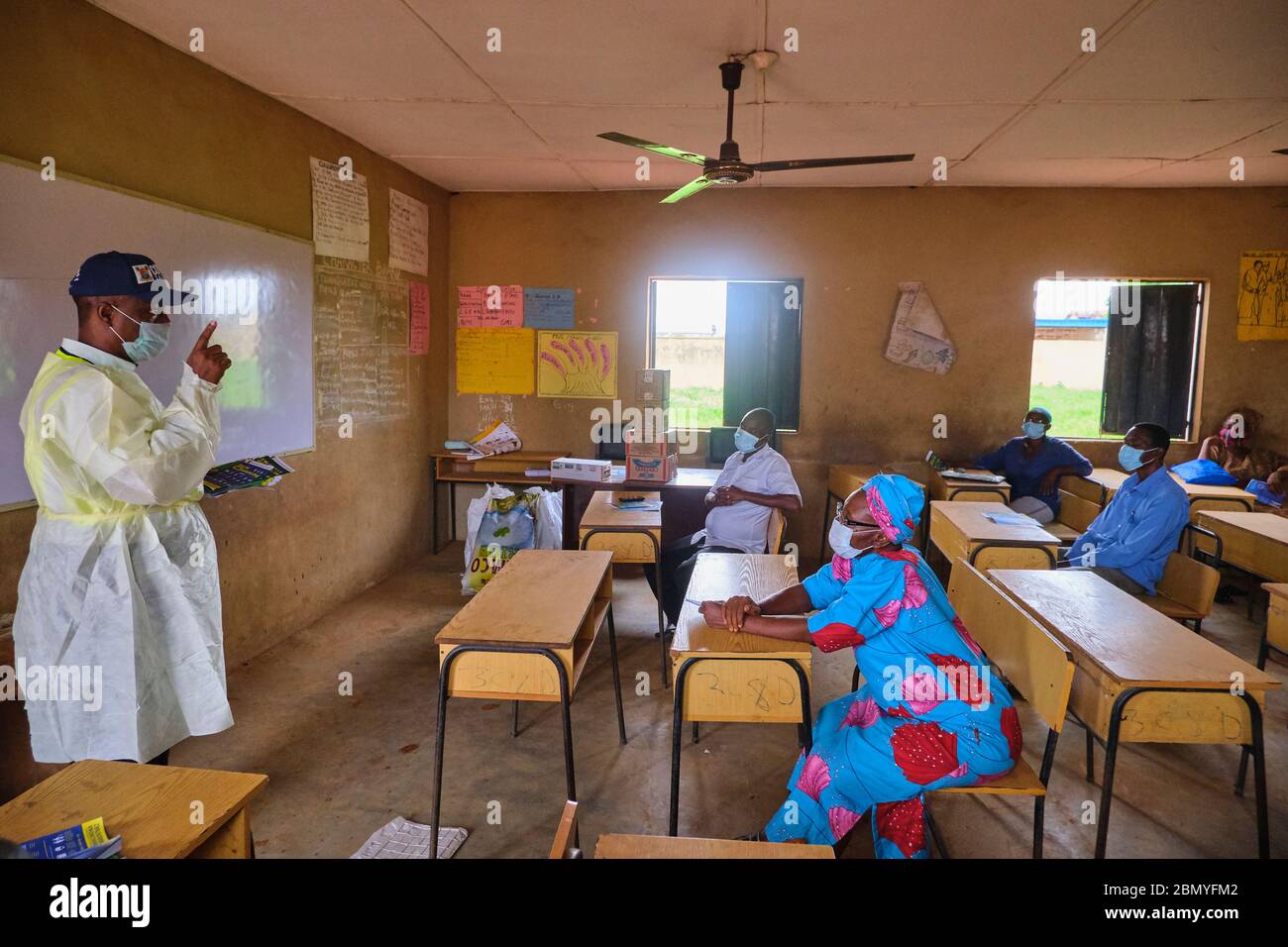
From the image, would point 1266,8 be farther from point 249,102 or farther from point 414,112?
point 249,102

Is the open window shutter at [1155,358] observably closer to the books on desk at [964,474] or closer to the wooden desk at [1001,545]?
the books on desk at [964,474]

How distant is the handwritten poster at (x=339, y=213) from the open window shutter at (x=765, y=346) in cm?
276

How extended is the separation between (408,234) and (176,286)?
2445 millimetres

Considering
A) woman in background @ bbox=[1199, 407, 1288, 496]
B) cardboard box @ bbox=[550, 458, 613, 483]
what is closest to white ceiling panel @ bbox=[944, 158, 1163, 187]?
woman in background @ bbox=[1199, 407, 1288, 496]

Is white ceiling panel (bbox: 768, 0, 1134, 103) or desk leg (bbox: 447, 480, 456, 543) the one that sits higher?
white ceiling panel (bbox: 768, 0, 1134, 103)

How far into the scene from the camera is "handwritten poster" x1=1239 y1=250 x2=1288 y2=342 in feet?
19.1

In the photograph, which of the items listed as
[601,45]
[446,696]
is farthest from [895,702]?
[601,45]

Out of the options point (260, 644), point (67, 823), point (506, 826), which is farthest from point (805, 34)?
point (260, 644)

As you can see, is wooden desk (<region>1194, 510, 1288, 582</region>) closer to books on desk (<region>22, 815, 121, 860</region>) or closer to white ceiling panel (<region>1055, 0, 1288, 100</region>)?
white ceiling panel (<region>1055, 0, 1288, 100</region>)

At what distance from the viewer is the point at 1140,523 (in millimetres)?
3594

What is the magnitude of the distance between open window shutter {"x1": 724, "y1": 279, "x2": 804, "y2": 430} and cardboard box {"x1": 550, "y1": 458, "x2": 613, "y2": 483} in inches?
61.2
